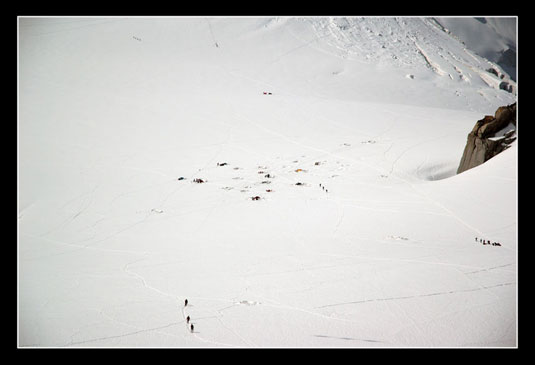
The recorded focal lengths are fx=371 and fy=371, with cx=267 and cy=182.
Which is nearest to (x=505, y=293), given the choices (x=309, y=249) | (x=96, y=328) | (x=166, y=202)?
(x=309, y=249)

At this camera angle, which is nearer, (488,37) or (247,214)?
(247,214)

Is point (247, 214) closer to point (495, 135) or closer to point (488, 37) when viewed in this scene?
point (495, 135)

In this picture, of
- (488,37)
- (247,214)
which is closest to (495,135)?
(247,214)

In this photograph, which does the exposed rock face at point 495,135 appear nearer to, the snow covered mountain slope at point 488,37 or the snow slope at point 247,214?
the snow slope at point 247,214

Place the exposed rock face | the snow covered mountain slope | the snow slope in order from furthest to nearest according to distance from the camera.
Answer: the snow covered mountain slope → the exposed rock face → the snow slope

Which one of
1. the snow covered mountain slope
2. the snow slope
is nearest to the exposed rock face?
the snow slope

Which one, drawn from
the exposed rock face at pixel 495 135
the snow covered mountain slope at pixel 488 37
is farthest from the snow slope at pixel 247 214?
the snow covered mountain slope at pixel 488 37

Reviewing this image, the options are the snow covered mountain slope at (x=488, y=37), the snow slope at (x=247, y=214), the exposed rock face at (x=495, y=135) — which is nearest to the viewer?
the snow slope at (x=247, y=214)

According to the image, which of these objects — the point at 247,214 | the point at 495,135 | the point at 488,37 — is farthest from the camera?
the point at 488,37

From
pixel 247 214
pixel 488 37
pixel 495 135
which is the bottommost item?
pixel 247 214

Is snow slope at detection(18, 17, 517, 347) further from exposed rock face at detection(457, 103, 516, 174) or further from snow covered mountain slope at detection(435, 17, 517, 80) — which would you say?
snow covered mountain slope at detection(435, 17, 517, 80)
